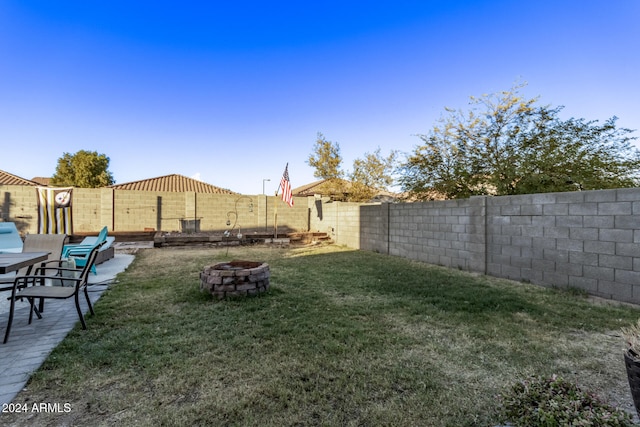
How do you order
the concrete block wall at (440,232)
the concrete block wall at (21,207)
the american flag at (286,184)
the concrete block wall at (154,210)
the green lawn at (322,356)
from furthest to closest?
1. the concrete block wall at (154,210)
2. the concrete block wall at (21,207)
3. the american flag at (286,184)
4. the concrete block wall at (440,232)
5. the green lawn at (322,356)

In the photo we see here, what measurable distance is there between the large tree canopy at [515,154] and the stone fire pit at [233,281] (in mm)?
6843

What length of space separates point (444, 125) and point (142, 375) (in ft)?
34.4

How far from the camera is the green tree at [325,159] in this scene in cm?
1864

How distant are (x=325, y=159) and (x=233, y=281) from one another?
15151 millimetres

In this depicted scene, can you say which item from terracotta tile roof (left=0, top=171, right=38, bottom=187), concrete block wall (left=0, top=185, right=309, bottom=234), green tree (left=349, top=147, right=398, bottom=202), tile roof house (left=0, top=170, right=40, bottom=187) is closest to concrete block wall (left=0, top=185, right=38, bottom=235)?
concrete block wall (left=0, top=185, right=309, bottom=234)

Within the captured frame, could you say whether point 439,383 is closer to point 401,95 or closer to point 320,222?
point 401,95

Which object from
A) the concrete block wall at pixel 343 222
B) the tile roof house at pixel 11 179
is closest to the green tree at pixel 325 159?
the concrete block wall at pixel 343 222

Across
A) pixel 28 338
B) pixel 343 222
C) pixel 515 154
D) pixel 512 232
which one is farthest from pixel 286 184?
pixel 28 338

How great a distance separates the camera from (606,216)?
4.31m

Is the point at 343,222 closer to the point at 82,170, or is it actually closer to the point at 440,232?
the point at 440,232

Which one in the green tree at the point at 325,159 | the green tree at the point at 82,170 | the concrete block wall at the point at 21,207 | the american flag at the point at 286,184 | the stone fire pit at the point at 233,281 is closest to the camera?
the stone fire pit at the point at 233,281

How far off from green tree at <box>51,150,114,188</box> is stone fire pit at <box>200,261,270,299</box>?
92.0 ft

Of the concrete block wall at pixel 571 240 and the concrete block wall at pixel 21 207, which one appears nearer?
the concrete block wall at pixel 571 240

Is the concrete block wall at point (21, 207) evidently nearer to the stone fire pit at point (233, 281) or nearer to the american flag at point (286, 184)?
the american flag at point (286, 184)
